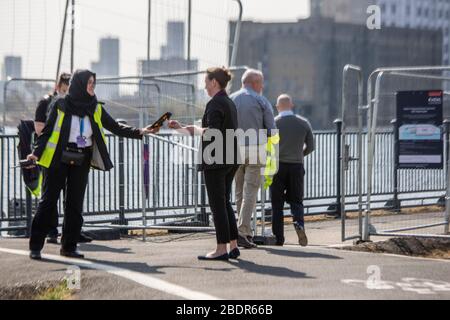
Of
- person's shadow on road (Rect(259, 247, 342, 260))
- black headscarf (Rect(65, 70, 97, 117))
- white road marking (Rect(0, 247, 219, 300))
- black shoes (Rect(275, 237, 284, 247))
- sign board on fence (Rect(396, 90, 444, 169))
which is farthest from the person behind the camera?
sign board on fence (Rect(396, 90, 444, 169))

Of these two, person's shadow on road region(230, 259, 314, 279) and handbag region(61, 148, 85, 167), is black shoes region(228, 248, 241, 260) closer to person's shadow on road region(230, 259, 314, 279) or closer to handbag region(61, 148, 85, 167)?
person's shadow on road region(230, 259, 314, 279)

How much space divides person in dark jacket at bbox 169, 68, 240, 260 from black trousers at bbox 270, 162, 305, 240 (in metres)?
2.55

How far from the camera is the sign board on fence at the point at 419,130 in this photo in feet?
42.9

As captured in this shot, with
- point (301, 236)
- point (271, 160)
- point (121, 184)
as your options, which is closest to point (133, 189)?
point (121, 184)

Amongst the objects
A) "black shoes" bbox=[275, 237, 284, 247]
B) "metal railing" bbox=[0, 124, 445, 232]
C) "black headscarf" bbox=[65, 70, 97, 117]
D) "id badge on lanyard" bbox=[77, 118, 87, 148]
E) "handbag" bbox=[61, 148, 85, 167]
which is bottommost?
"black shoes" bbox=[275, 237, 284, 247]

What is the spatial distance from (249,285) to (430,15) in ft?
457

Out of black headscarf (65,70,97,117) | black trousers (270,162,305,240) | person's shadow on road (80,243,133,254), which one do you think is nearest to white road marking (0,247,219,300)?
person's shadow on road (80,243,133,254)

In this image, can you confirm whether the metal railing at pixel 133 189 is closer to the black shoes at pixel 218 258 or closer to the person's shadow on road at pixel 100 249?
the person's shadow on road at pixel 100 249

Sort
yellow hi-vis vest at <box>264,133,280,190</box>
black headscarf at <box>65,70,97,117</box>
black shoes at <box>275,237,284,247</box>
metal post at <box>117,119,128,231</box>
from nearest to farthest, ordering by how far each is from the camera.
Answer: black headscarf at <box>65,70,97,117</box> → yellow hi-vis vest at <box>264,133,280,190</box> → black shoes at <box>275,237,284,247</box> → metal post at <box>117,119,128,231</box>

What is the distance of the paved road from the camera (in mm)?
7727

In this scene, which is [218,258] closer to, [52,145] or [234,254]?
[234,254]

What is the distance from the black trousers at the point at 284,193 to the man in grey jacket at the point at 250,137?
3.33 ft

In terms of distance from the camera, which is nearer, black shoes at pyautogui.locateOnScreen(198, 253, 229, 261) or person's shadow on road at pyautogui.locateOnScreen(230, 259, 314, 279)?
person's shadow on road at pyautogui.locateOnScreen(230, 259, 314, 279)

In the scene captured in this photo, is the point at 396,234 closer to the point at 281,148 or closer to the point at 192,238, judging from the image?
the point at 281,148
